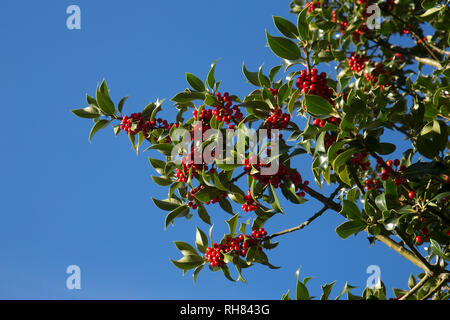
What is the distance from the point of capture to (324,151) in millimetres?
2373

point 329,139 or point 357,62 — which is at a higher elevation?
point 357,62

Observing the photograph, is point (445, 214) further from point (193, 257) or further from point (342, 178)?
point (193, 257)

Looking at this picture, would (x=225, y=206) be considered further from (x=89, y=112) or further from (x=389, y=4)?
(x=389, y=4)

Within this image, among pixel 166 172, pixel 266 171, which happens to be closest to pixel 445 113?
pixel 266 171

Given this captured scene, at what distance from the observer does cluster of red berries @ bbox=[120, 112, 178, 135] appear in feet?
9.77

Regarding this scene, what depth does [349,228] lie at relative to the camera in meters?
2.57

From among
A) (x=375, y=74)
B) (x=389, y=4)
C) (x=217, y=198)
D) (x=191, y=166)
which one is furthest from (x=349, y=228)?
(x=389, y=4)

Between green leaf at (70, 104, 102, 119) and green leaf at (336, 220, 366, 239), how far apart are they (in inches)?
70.3

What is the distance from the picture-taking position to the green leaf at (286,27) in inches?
106

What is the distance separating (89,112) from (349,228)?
74.2 inches

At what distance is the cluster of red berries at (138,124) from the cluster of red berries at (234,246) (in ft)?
2.80

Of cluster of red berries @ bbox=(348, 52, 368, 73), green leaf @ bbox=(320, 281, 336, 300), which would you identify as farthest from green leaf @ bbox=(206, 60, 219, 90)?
cluster of red berries @ bbox=(348, 52, 368, 73)

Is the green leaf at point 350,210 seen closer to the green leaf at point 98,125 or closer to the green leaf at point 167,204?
the green leaf at point 167,204

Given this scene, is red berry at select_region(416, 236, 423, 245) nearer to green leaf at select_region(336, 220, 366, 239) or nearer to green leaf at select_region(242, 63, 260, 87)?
green leaf at select_region(336, 220, 366, 239)
